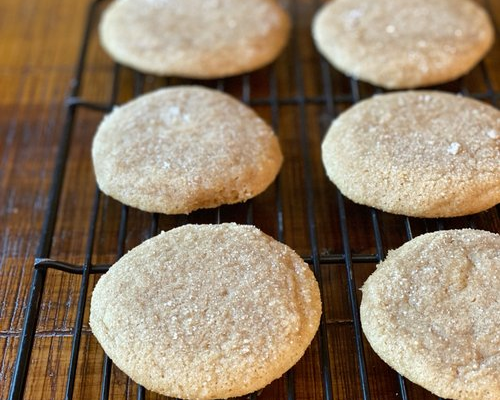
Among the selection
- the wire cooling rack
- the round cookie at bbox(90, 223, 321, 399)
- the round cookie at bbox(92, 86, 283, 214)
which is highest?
the round cookie at bbox(92, 86, 283, 214)

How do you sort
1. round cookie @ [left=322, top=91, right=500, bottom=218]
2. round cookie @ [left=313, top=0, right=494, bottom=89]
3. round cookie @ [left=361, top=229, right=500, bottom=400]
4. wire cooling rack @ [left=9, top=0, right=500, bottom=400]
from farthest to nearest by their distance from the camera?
round cookie @ [left=313, top=0, right=494, bottom=89] < round cookie @ [left=322, top=91, right=500, bottom=218] < wire cooling rack @ [left=9, top=0, right=500, bottom=400] < round cookie @ [left=361, top=229, right=500, bottom=400]

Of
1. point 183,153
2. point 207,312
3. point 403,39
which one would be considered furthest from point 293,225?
point 403,39

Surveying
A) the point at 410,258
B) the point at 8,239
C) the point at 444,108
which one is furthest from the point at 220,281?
the point at 444,108

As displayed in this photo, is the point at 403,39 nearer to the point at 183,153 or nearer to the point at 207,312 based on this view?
the point at 183,153

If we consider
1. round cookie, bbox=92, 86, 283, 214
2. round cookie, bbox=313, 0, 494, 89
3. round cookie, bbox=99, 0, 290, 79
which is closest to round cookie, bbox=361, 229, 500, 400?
round cookie, bbox=92, 86, 283, 214

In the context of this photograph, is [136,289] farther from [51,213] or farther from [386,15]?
[386,15]

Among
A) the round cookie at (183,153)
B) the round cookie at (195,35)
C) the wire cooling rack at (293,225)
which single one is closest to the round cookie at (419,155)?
the wire cooling rack at (293,225)

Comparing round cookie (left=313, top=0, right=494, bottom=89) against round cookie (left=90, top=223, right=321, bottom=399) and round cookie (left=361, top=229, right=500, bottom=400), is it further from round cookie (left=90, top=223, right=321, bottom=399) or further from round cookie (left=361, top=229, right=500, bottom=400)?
round cookie (left=90, top=223, right=321, bottom=399)

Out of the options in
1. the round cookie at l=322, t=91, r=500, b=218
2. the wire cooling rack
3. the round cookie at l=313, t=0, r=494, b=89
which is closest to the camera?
the wire cooling rack
